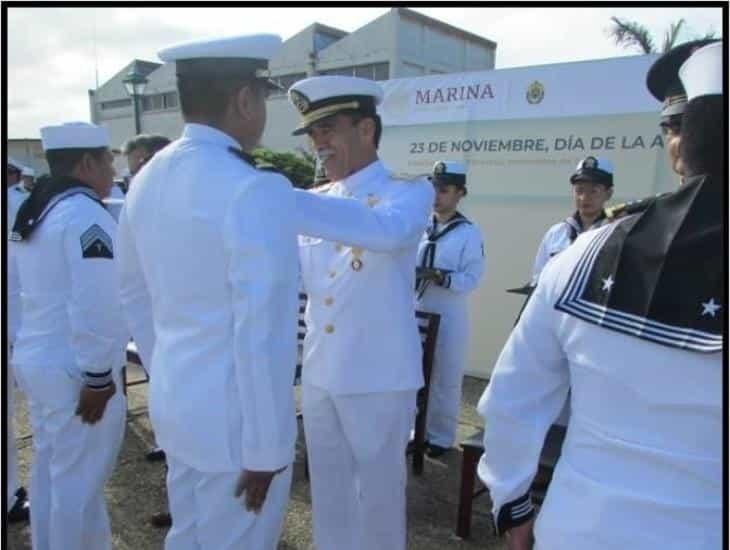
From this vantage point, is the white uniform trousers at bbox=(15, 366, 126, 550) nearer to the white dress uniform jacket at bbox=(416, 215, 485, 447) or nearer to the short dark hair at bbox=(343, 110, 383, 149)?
the short dark hair at bbox=(343, 110, 383, 149)

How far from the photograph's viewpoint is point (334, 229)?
1.91 metres

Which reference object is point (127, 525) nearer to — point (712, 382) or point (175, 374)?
Answer: point (175, 374)

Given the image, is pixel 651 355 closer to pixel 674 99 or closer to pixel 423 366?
pixel 674 99

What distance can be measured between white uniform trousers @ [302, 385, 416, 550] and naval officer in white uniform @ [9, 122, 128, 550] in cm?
85

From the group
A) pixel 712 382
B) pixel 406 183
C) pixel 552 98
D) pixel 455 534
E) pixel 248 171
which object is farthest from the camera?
pixel 552 98

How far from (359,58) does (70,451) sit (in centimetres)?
2310

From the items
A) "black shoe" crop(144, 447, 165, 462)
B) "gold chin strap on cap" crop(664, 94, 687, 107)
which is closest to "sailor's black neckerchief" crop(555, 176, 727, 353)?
"gold chin strap on cap" crop(664, 94, 687, 107)

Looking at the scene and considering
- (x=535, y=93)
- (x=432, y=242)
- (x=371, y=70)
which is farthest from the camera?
(x=371, y=70)

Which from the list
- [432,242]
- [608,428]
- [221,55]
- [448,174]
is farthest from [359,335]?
[448,174]

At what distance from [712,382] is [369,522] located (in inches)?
68.2

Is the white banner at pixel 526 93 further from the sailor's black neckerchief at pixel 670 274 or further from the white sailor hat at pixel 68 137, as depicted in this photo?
the sailor's black neckerchief at pixel 670 274

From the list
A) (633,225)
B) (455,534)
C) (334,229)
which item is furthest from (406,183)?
(455,534)

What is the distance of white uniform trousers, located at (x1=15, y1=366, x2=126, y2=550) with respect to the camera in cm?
260

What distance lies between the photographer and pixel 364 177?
246 centimetres
